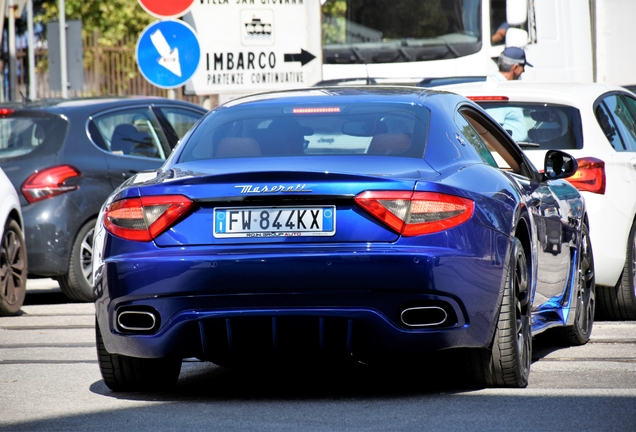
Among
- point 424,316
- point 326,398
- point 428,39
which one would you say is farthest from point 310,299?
point 428,39

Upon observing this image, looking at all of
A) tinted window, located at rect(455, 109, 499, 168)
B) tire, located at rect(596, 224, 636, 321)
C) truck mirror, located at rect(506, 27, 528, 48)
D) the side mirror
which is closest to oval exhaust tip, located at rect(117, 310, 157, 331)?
tinted window, located at rect(455, 109, 499, 168)

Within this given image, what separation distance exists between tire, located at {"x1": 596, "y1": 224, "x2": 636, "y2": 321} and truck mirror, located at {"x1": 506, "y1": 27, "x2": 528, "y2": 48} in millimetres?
5314

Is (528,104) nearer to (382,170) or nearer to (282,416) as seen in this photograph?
(382,170)

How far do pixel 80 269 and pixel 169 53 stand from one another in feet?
13.5

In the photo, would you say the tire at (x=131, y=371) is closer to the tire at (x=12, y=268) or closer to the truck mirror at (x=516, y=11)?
the tire at (x=12, y=268)

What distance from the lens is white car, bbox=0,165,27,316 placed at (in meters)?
9.91

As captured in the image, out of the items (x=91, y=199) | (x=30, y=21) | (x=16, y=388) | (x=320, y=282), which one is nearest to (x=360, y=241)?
(x=320, y=282)

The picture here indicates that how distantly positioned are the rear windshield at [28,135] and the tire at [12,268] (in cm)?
83

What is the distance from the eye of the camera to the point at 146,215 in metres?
5.71

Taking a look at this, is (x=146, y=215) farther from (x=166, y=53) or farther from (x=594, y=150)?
(x=166, y=53)

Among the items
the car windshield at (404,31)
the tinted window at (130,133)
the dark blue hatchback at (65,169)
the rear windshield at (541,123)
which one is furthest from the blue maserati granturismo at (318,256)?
the car windshield at (404,31)

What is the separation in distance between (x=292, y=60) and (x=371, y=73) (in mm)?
983

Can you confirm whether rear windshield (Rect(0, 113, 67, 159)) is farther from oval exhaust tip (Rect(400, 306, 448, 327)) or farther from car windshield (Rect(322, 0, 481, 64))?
oval exhaust tip (Rect(400, 306, 448, 327))

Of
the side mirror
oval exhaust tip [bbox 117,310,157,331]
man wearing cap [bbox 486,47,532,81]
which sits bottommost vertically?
oval exhaust tip [bbox 117,310,157,331]
